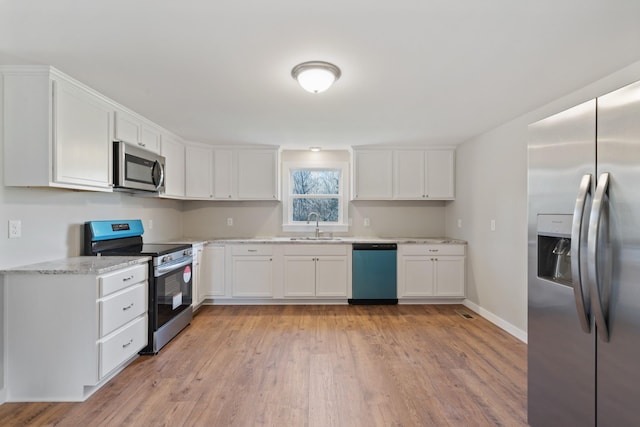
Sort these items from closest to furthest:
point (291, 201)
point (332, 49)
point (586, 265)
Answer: point (586, 265), point (332, 49), point (291, 201)

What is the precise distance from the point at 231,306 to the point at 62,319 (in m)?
2.24

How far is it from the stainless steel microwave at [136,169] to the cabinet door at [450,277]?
355cm

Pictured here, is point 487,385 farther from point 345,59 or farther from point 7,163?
point 7,163

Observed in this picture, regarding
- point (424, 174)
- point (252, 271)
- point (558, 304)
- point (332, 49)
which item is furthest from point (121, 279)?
point (424, 174)

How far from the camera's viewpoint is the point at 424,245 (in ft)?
13.9

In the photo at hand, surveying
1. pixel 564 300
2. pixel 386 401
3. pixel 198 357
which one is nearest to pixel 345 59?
pixel 564 300

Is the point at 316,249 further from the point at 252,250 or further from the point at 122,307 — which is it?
the point at 122,307

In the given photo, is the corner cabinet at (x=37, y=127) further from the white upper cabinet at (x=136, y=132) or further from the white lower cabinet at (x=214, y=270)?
the white lower cabinet at (x=214, y=270)

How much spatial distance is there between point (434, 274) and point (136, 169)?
12.1ft

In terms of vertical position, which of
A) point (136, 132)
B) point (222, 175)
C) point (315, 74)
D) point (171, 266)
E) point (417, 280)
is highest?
point (315, 74)

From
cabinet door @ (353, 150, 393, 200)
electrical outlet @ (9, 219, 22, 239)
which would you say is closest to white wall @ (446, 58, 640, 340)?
cabinet door @ (353, 150, 393, 200)

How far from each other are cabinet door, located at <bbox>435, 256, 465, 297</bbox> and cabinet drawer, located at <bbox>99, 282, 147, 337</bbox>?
3443 millimetres

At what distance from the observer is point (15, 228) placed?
220cm

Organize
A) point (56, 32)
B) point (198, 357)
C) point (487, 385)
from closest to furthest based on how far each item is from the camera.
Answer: point (56, 32)
point (487, 385)
point (198, 357)
